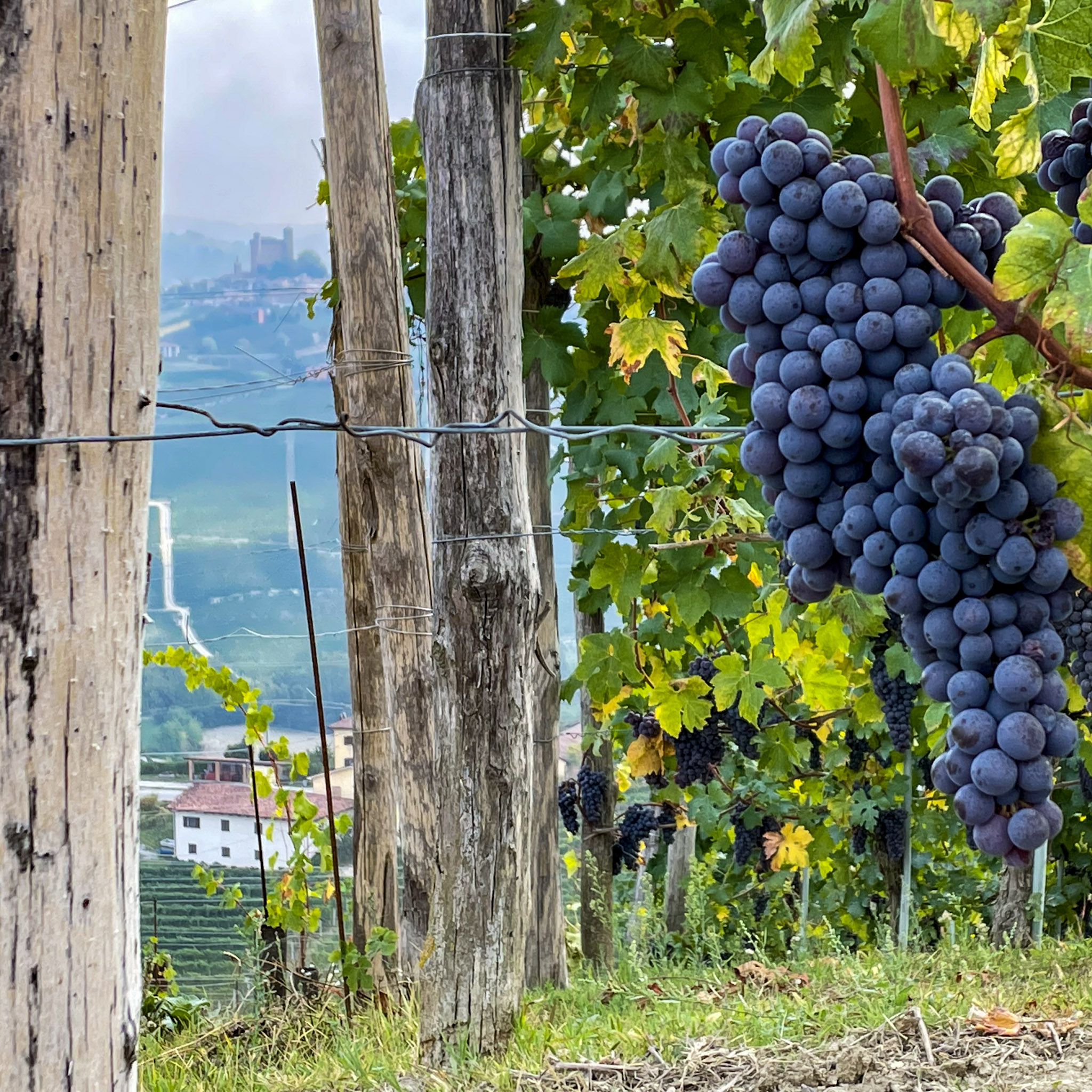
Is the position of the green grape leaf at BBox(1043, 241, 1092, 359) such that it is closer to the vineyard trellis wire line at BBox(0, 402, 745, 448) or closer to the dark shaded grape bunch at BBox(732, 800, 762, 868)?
the vineyard trellis wire line at BBox(0, 402, 745, 448)

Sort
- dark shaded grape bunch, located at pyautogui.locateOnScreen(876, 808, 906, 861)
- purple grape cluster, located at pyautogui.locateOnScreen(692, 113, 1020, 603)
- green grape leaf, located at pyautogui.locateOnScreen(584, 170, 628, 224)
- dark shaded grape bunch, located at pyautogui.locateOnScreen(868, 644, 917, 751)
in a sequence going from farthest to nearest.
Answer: dark shaded grape bunch, located at pyautogui.locateOnScreen(876, 808, 906, 861) → dark shaded grape bunch, located at pyautogui.locateOnScreen(868, 644, 917, 751) → green grape leaf, located at pyautogui.locateOnScreen(584, 170, 628, 224) → purple grape cluster, located at pyautogui.locateOnScreen(692, 113, 1020, 603)

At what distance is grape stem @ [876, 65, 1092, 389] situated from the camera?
95cm

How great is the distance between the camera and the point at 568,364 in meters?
3.48

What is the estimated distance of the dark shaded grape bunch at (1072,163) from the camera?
117 cm

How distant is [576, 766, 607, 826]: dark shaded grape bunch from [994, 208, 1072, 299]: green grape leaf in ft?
12.4

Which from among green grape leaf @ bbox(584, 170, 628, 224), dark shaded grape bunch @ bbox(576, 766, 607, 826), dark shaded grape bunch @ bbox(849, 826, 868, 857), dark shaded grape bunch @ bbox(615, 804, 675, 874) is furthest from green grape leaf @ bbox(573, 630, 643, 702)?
dark shaded grape bunch @ bbox(849, 826, 868, 857)

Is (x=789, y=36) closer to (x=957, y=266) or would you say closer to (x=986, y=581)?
(x=957, y=266)

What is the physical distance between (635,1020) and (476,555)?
4.16ft

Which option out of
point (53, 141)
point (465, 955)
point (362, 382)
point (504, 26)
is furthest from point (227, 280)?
point (53, 141)

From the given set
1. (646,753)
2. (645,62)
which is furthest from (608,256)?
(646,753)

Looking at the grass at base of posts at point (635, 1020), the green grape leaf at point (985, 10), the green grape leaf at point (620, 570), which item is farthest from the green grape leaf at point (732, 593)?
the green grape leaf at point (985, 10)

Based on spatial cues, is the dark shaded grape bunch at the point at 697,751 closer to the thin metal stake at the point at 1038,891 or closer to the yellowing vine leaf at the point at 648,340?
the thin metal stake at the point at 1038,891

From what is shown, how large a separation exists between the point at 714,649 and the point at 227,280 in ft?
15.2

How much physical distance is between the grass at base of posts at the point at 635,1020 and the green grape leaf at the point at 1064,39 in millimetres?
2059
